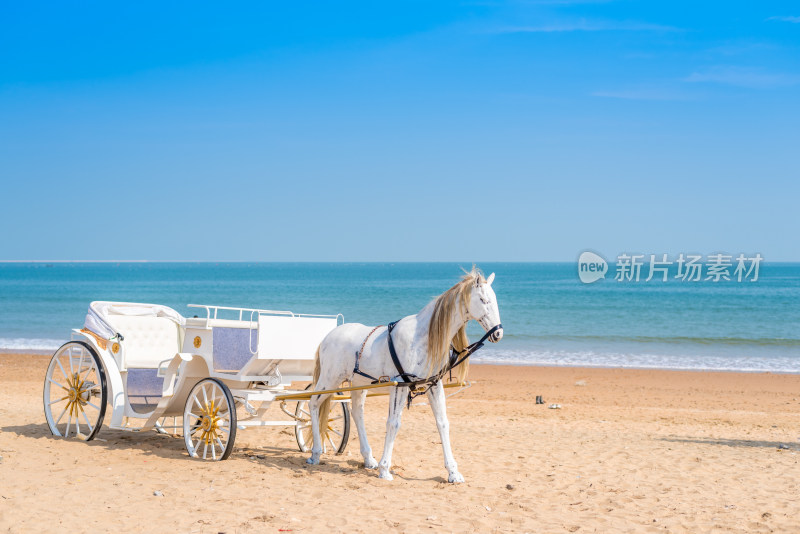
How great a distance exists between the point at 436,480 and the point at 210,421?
92.5 inches

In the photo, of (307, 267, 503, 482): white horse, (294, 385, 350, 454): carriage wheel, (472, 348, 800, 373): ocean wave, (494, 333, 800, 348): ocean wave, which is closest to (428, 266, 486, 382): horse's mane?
(307, 267, 503, 482): white horse

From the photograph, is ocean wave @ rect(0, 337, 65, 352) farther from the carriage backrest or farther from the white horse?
the white horse

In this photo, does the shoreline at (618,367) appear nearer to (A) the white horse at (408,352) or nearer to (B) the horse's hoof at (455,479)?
(A) the white horse at (408,352)

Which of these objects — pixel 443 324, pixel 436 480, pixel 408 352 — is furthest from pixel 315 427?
pixel 443 324

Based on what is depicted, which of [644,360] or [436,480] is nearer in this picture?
[436,480]

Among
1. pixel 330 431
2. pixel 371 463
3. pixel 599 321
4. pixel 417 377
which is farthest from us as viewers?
pixel 599 321

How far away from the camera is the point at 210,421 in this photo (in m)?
7.38

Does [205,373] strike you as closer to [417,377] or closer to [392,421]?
[392,421]

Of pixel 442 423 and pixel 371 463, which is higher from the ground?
pixel 442 423

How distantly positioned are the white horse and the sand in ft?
1.62

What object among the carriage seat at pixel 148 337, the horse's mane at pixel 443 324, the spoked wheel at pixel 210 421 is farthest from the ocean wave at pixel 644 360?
the horse's mane at pixel 443 324

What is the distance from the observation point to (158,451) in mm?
7906

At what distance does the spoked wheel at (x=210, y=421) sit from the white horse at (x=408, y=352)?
876 mm

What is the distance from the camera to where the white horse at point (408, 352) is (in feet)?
20.9
